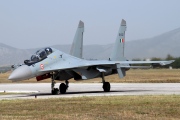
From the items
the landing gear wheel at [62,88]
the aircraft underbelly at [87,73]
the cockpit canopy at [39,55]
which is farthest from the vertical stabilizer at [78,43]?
the cockpit canopy at [39,55]

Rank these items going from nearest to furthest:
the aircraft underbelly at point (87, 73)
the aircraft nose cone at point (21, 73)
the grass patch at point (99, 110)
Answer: the grass patch at point (99, 110)
the aircraft nose cone at point (21, 73)
the aircraft underbelly at point (87, 73)

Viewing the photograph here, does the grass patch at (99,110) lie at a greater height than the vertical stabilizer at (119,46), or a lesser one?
lesser

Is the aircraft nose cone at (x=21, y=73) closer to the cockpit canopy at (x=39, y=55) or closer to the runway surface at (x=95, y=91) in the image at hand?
the cockpit canopy at (x=39, y=55)

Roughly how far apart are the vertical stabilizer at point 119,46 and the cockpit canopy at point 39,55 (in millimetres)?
6062

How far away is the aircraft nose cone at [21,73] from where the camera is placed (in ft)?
78.3

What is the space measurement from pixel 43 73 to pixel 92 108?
9.61m

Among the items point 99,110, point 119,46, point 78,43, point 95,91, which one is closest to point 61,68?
point 95,91

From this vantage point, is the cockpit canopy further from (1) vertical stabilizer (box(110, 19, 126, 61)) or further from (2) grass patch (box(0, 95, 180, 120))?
(2) grass patch (box(0, 95, 180, 120))

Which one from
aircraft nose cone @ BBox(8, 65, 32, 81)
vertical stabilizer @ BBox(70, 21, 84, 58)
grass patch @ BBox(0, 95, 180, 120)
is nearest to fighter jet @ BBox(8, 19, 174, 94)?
aircraft nose cone @ BBox(8, 65, 32, 81)

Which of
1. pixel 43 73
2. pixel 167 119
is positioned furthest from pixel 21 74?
pixel 167 119

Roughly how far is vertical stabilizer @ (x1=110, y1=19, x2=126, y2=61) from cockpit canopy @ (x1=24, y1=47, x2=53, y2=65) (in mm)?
6062

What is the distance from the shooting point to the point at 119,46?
3105cm

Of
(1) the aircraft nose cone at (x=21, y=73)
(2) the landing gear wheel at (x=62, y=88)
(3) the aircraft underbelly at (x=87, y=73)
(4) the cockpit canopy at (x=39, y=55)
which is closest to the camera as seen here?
(1) the aircraft nose cone at (x=21, y=73)

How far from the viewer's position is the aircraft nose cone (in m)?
23.9
